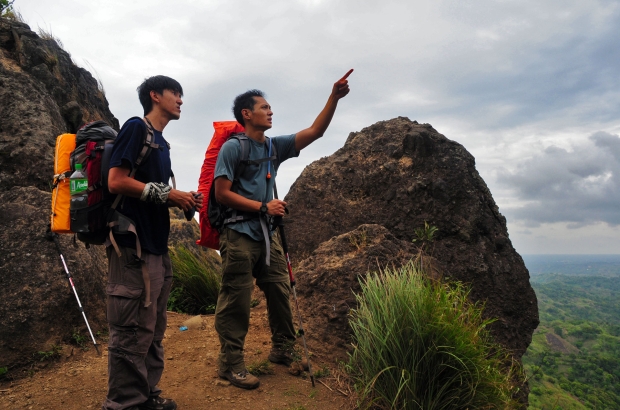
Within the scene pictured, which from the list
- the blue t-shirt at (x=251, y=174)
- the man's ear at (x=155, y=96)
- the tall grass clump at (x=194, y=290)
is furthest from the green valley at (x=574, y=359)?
the tall grass clump at (x=194, y=290)

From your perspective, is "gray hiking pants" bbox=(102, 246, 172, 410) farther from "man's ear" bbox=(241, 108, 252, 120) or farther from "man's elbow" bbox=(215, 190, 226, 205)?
"man's ear" bbox=(241, 108, 252, 120)

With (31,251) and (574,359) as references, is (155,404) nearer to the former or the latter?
(31,251)

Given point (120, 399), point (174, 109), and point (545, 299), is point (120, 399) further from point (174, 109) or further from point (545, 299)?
point (545, 299)

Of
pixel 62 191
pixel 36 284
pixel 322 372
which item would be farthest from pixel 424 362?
pixel 36 284

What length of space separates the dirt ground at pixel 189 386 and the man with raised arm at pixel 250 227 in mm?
203

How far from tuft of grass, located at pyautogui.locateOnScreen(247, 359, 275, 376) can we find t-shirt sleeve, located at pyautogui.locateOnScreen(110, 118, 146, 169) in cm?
229

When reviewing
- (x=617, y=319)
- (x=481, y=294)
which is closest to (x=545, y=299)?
(x=617, y=319)

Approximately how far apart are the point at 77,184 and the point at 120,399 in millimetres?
1563

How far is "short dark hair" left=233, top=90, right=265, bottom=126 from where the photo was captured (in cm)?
416

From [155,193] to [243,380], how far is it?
6.19ft

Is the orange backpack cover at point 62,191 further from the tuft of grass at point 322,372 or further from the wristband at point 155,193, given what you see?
the tuft of grass at point 322,372

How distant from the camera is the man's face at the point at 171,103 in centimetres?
347

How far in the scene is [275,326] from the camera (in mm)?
4402

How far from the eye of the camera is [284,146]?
4312 mm
